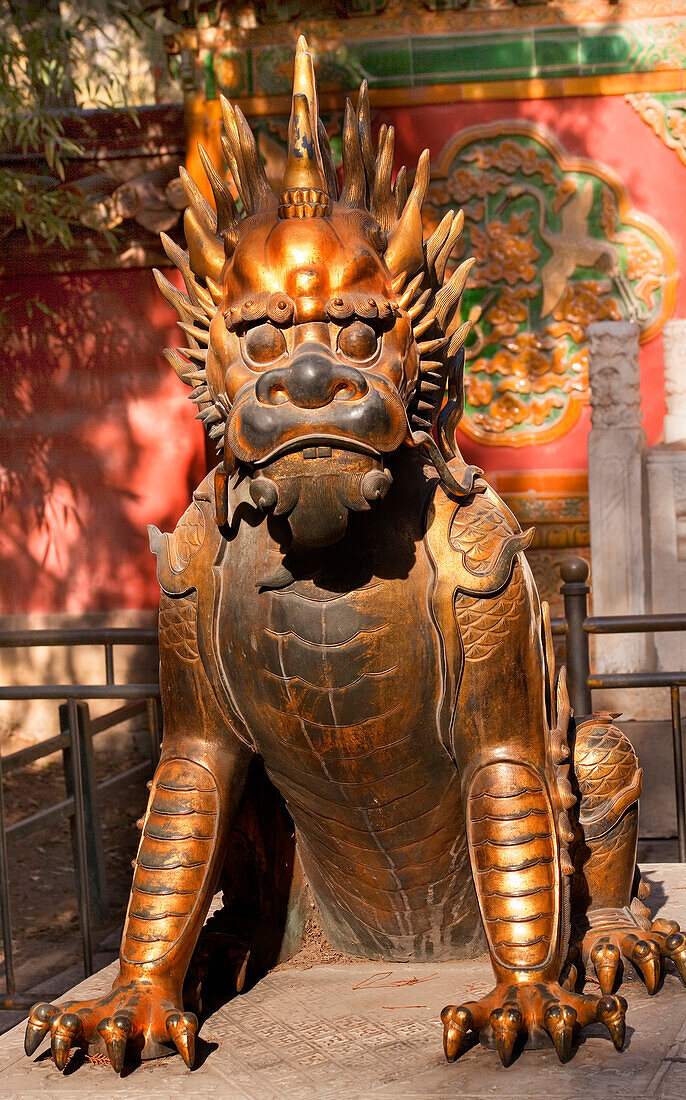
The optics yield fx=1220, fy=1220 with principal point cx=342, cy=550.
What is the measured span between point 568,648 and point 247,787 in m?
1.72

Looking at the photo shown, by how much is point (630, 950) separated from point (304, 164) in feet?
3.87

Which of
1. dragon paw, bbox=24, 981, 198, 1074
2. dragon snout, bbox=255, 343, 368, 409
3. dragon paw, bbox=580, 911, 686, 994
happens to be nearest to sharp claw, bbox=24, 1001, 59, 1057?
dragon paw, bbox=24, 981, 198, 1074

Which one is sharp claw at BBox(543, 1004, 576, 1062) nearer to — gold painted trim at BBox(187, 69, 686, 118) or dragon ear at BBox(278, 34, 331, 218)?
dragon ear at BBox(278, 34, 331, 218)

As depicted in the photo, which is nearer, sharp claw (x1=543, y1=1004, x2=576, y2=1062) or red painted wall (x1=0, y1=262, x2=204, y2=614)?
sharp claw (x1=543, y1=1004, x2=576, y2=1062)

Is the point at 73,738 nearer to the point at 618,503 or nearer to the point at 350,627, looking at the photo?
the point at 350,627

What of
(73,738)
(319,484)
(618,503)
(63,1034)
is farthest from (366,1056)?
(618,503)

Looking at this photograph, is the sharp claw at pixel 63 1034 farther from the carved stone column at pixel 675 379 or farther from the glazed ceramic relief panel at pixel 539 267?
the glazed ceramic relief panel at pixel 539 267

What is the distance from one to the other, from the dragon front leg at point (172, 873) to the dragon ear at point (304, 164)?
55cm

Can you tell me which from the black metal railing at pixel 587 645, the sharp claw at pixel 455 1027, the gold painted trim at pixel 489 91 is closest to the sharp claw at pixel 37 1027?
the sharp claw at pixel 455 1027

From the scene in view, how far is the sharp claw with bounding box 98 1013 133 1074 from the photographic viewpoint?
5.05 feet

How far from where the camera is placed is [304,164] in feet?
4.98

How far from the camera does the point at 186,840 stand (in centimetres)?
168

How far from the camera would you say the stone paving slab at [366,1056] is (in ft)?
4.90

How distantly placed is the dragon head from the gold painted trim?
573 centimetres
